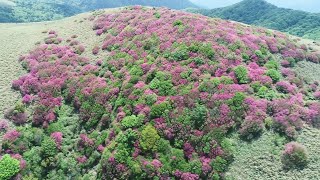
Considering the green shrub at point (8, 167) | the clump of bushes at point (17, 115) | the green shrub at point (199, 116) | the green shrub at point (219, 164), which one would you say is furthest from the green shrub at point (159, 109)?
the clump of bushes at point (17, 115)

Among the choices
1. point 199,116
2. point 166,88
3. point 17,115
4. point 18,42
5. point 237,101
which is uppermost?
point 237,101

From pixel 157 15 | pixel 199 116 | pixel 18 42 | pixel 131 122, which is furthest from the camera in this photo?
pixel 157 15

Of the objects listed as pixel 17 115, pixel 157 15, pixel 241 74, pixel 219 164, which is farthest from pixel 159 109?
pixel 157 15

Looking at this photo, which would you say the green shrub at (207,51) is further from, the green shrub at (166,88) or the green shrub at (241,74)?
the green shrub at (166,88)

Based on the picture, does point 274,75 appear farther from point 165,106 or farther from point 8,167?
point 8,167

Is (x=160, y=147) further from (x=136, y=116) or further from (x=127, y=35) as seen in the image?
(x=127, y=35)

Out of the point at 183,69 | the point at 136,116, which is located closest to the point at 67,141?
the point at 136,116

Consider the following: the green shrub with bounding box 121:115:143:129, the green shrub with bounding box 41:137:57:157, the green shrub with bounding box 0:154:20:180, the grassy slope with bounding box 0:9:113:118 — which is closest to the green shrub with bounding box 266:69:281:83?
the green shrub with bounding box 121:115:143:129
